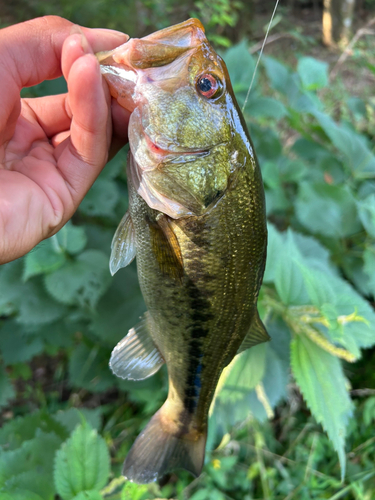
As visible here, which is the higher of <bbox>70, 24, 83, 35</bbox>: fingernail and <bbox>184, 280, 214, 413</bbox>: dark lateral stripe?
<bbox>70, 24, 83, 35</bbox>: fingernail

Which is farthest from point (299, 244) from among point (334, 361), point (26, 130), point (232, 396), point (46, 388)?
point (46, 388)

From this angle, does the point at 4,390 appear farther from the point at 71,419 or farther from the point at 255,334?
the point at 255,334

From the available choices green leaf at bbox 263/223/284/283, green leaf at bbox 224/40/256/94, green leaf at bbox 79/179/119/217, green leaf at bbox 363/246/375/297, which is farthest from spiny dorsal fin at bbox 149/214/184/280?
green leaf at bbox 224/40/256/94

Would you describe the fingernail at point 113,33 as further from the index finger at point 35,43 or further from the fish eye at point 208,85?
the fish eye at point 208,85

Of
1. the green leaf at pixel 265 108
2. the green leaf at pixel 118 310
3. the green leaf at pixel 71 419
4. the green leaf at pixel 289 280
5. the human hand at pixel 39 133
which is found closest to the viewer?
the human hand at pixel 39 133

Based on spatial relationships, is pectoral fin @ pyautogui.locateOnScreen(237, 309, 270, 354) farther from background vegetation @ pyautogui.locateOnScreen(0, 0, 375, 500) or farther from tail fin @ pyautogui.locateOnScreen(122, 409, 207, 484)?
tail fin @ pyautogui.locateOnScreen(122, 409, 207, 484)

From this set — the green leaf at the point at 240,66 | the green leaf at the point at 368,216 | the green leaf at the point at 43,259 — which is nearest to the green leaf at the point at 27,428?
the green leaf at the point at 43,259
